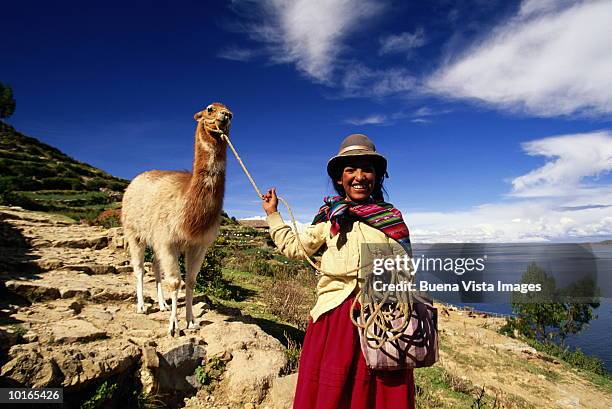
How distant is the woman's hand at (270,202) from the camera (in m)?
2.83

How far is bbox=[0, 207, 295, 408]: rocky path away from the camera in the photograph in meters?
3.38

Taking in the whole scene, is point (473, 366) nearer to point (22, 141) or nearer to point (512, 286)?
point (512, 286)

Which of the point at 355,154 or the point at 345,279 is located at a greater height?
the point at 355,154

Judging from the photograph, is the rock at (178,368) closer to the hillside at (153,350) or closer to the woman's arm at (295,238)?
the hillside at (153,350)

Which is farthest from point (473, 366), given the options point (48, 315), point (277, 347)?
point (48, 315)

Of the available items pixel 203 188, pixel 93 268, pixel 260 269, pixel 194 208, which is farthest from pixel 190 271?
pixel 260 269

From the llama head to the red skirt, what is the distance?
3111 mm

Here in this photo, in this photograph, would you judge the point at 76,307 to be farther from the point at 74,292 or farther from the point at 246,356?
the point at 246,356

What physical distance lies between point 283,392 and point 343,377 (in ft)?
7.32

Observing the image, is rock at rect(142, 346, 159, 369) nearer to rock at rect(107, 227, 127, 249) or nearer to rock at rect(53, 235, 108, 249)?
rock at rect(107, 227, 127, 249)

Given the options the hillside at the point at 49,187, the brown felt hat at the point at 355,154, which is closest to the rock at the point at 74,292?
the brown felt hat at the point at 355,154

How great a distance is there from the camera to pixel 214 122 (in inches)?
188

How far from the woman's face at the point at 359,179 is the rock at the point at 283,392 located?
2.77 m

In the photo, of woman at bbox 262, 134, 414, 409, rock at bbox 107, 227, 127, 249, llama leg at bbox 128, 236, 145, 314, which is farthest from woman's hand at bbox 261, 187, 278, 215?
rock at bbox 107, 227, 127, 249
